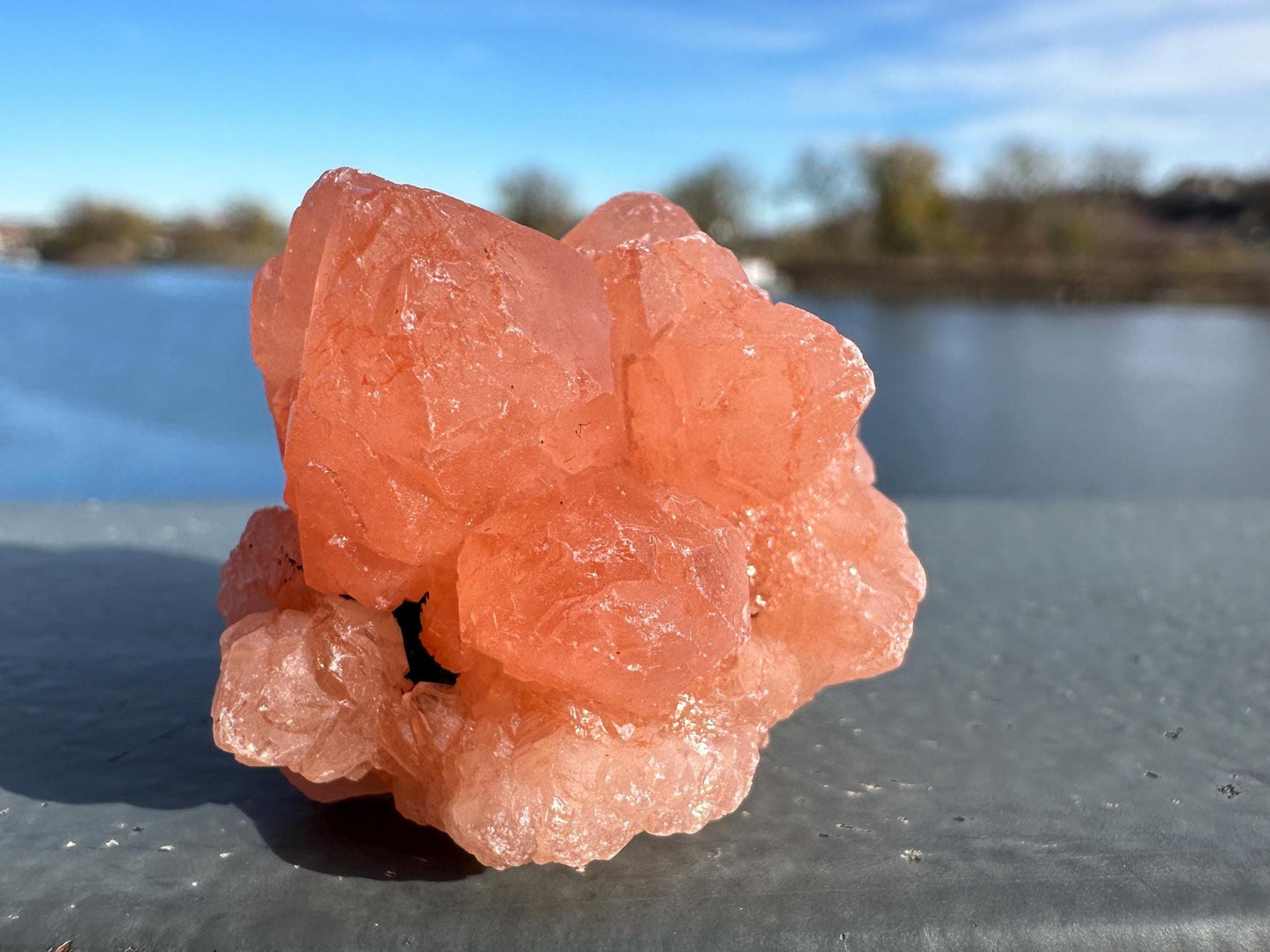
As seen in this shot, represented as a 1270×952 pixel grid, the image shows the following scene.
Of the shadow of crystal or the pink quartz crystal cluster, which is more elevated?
the pink quartz crystal cluster

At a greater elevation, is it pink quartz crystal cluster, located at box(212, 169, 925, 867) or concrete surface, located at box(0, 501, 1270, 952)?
pink quartz crystal cluster, located at box(212, 169, 925, 867)

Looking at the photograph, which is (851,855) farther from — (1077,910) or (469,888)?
(469,888)

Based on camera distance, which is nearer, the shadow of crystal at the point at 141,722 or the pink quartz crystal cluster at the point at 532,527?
the pink quartz crystal cluster at the point at 532,527

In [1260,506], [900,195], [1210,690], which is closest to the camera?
[1210,690]

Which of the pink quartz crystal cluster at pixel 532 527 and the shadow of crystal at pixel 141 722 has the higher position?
the pink quartz crystal cluster at pixel 532 527

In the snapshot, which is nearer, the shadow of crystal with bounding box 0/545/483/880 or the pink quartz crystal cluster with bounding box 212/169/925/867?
the pink quartz crystal cluster with bounding box 212/169/925/867

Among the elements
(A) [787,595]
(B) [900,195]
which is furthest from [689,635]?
(B) [900,195]

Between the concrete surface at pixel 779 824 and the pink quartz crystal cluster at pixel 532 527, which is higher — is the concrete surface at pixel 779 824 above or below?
below

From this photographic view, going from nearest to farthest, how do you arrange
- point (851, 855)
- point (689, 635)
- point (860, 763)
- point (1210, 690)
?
point (689, 635)
point (851, 855)
point (860, 763)
point (1210, 690)
